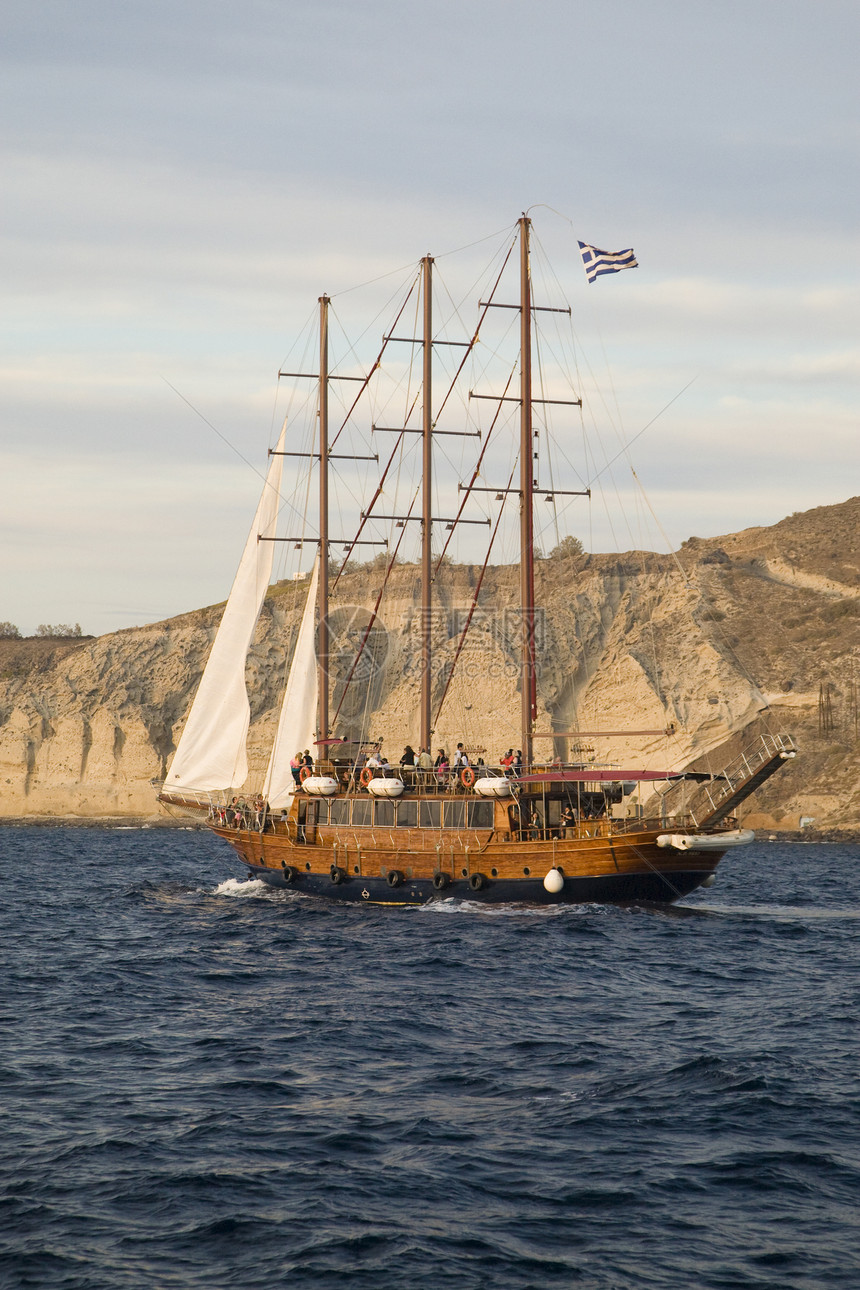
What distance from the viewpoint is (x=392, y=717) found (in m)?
102

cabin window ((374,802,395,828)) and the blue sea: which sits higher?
cabin window ((374,802,395,828))

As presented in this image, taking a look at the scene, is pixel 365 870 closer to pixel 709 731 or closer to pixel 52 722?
pixel 709 731

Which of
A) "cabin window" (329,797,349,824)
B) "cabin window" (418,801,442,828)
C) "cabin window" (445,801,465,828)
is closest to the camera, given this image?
"cabin window" (445,801,465,828)

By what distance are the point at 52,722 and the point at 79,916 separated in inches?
2953

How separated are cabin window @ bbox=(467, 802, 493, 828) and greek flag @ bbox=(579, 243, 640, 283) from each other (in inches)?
672

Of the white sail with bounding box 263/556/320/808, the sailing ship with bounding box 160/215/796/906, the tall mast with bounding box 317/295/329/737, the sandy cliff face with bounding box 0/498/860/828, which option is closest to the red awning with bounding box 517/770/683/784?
the sailing ship with bounding box 160/215/796/906

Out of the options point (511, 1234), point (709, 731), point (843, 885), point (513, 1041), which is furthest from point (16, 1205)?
point (709, 731)

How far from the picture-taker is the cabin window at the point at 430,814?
1585 inches

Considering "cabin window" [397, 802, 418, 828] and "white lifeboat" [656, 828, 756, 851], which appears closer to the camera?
"white lifeboat" [656, 828, 756, 851]

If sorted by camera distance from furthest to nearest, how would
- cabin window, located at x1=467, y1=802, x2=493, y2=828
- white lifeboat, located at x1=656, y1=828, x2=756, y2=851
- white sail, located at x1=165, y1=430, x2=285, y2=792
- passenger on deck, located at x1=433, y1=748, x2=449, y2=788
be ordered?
1. white sail, located at x1=165, y1=430, x2=285, y2=792
2. passenger on deck, located at x1=433, y1=748, x2=449, y2=788
3. cabin window, located at x1=467, y1=802, x2=493, y2=828
4. white lifeboat, located at x1=656, y1=828, x2=756, y2=851

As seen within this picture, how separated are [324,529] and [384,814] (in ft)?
47.7

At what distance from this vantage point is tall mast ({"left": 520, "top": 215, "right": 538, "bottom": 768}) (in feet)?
138

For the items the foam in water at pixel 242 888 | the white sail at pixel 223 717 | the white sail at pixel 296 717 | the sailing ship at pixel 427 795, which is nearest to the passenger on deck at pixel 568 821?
the sailing ship at pixel 427 795

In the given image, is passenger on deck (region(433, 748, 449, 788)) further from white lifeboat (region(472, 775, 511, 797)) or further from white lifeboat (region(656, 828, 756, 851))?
white lifeboat (region(656, 828, 756, 851))
